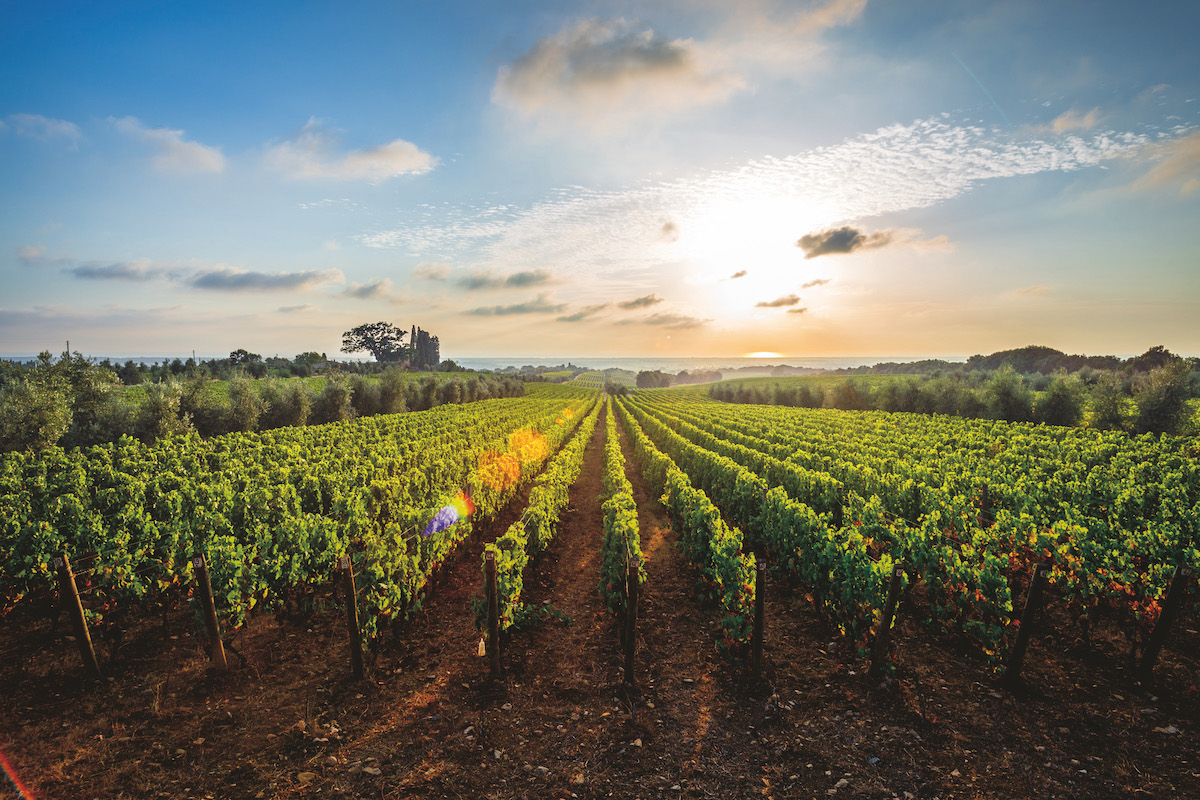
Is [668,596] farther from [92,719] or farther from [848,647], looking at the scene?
[92,719]

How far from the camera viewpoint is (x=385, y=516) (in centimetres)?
1273

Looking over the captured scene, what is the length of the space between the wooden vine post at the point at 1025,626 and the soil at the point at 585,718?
0.24m

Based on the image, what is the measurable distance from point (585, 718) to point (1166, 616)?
308 inches

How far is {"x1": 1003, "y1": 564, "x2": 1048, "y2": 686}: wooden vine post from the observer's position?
6078 millimetres

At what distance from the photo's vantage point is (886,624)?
6484mm

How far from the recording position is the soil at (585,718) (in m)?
5.01

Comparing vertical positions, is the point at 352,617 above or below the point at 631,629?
above

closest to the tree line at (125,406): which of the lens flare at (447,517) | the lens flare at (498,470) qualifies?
the lens flare at (498,470)

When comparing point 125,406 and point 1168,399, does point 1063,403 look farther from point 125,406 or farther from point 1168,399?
point 125,406

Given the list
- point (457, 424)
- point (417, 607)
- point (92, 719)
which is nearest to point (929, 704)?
point (417, 607)

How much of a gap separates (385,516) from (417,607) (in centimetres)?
564

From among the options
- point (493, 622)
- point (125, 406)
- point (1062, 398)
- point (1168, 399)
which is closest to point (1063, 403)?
point (1062, 398)

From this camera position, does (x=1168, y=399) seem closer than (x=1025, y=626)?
No

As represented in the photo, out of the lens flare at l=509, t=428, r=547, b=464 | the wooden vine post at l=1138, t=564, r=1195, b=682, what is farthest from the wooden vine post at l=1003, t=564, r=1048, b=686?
the lens flare at l=509, t=428, r=547, b=464
